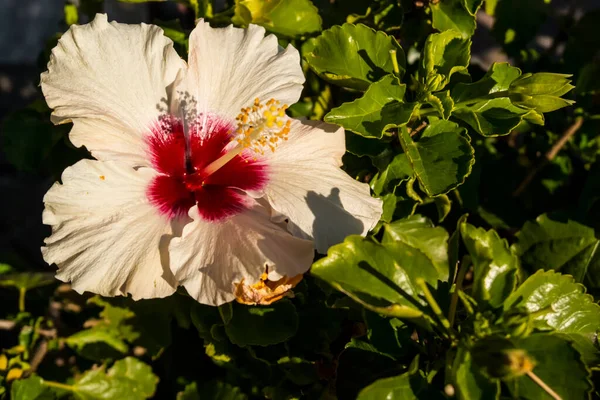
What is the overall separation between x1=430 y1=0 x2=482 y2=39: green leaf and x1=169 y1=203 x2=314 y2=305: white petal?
2.24ft

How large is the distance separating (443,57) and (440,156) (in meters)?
0.24

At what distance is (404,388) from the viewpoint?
3.65 ft

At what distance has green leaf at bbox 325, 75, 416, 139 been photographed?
1.22 m

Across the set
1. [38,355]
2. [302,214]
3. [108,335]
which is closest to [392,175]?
[302,214]

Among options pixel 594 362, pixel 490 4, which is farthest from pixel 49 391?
pixel 490 4

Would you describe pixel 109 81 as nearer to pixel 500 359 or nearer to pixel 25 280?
pixel 25 280

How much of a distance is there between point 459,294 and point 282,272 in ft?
1.15

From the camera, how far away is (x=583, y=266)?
148cm

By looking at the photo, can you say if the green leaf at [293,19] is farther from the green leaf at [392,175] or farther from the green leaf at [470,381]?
the green leaf at [470,381]

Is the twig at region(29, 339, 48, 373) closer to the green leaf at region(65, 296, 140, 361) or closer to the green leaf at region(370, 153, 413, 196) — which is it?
the green leaf at region(65, 296, 140, 361)

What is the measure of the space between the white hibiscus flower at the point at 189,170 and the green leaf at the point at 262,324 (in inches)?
9.9

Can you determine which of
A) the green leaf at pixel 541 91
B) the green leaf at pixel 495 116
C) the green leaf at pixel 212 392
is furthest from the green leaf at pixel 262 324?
the green leaf at pixel 541 91

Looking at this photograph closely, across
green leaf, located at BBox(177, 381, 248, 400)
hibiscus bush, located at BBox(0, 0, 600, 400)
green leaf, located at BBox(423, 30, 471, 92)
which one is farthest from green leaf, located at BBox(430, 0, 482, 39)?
green leaf, located at BBox(177, 381, 248, 400)

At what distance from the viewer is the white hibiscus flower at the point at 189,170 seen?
1.18 meters
